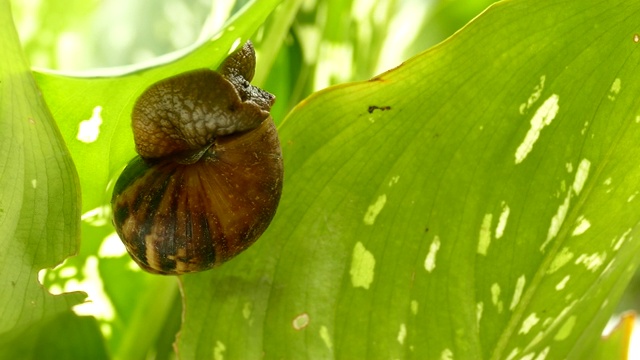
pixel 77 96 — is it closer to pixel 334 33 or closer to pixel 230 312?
pixel 230 312

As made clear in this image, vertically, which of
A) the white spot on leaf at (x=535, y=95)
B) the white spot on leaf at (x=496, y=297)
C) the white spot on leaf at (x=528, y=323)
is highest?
the white spot on leaf at (x=535, y=95)

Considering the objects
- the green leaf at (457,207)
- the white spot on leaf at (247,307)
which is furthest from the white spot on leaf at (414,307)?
the white spot on leaf at (247,307)

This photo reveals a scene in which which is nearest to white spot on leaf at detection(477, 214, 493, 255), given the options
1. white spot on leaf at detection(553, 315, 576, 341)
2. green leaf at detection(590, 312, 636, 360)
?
white spot on leaf at detection(553, 315, 576, 341)

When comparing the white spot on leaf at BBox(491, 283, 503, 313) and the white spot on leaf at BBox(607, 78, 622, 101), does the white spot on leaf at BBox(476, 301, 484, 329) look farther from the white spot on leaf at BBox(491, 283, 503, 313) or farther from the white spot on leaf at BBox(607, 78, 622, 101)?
the white spot on leaf at BBox(607, 78, 622, 101)

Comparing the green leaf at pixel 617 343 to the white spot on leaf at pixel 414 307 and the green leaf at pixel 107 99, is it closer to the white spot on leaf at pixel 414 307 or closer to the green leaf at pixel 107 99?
the white spot on leaf at pixel 414 307

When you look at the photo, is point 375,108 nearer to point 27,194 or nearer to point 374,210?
point 374,210

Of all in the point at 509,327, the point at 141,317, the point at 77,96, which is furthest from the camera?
the point at 141,317

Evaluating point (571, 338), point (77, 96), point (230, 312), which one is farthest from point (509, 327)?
point (77, 96)
